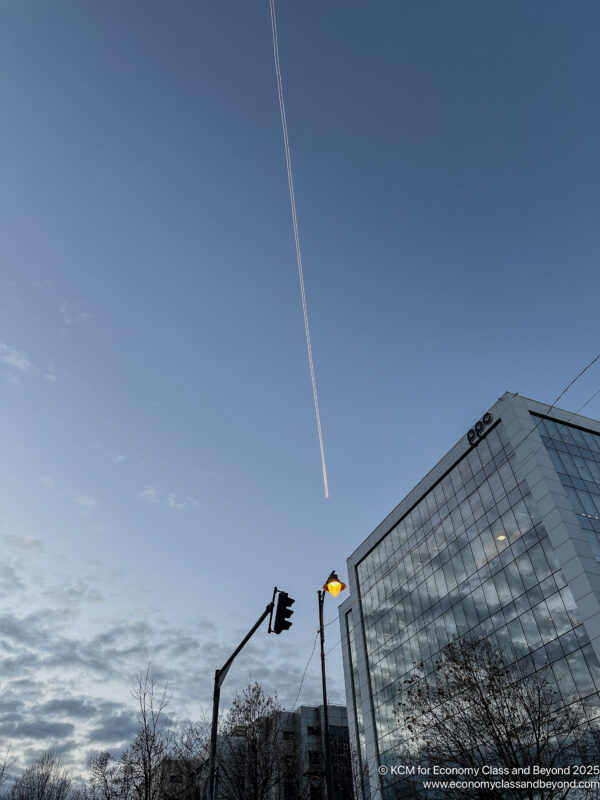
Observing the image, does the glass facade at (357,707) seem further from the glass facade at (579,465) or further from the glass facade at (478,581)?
the glass facade at (579,465)

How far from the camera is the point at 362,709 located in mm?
55719

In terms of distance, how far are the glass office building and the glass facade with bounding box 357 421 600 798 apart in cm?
10

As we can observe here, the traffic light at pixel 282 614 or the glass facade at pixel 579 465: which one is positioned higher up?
the glass facade at pixel 579 465

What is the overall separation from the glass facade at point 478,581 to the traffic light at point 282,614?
1085 inches

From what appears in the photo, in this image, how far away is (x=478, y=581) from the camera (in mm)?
42094

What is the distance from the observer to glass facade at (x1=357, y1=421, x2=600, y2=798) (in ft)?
113

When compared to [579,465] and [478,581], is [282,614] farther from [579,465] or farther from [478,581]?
[579,465]

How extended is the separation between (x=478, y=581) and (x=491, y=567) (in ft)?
6.08

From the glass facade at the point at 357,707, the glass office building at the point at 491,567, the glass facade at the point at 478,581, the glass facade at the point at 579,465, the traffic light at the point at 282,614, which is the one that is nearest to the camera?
the traffic light at the point at 282,614

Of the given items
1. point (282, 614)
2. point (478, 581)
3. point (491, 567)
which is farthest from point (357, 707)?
point (282, 614)

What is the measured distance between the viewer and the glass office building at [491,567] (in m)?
34.1

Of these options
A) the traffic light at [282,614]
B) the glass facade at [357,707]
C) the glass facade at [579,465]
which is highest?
the glass facade at [579,465]

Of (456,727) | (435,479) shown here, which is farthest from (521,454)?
(456,727)

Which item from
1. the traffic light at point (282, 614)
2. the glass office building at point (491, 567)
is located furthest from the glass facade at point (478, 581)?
the traffic light at point (282, 614)
